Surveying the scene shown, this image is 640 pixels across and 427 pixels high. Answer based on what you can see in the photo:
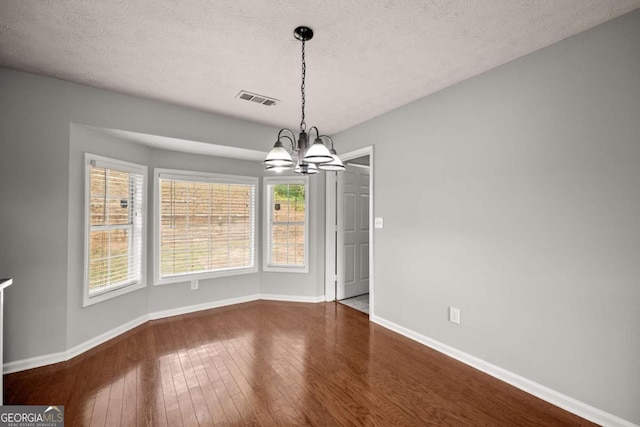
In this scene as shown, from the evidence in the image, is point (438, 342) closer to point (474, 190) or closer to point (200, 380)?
point (474, 190)

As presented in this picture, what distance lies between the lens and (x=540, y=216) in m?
2.22

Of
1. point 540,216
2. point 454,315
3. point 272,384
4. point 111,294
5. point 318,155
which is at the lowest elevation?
point 272,384

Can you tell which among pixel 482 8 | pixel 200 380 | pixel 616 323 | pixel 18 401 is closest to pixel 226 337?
pixel 200 380

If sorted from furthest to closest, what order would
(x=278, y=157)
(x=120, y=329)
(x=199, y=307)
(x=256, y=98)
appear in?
(x=199, y=307) < (x=120, y=329) < (x=256, y=98) < (x=278, y=157)

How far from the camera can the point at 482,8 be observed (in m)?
1.80

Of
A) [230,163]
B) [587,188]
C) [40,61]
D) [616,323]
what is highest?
[40,61]

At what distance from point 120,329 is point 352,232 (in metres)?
3.34

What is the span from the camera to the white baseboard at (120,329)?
8.27ft

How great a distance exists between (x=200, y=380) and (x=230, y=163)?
2.89 m

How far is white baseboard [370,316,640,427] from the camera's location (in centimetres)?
191

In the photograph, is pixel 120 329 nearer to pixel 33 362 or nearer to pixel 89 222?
pixel 33 362

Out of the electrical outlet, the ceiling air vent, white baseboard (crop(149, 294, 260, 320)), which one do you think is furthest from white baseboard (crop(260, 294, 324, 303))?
the ceiling air vent

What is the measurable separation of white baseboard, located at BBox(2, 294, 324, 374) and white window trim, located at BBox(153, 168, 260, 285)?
15.6 inches

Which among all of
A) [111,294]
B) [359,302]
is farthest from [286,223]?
[111,294]
